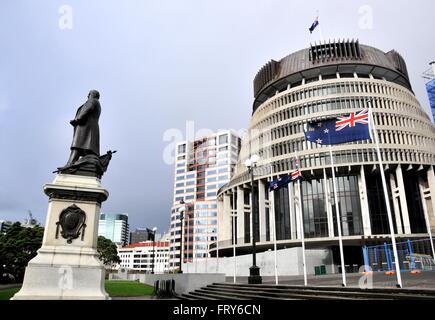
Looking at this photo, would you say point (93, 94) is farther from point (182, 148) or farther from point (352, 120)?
point (182, 148)

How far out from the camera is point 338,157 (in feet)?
176

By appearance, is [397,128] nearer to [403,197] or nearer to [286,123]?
[403,197]

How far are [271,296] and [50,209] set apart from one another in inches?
425

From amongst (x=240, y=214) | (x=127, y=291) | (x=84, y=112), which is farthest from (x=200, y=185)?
(x=84, y=112)

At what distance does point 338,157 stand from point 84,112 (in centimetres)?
4766

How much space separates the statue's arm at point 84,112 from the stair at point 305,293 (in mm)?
11847

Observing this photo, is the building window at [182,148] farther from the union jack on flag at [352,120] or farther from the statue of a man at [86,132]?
the statue of a man at [86,132]

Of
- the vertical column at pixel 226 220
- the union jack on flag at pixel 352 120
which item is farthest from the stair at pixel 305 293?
the vertical column at pixel 226 220


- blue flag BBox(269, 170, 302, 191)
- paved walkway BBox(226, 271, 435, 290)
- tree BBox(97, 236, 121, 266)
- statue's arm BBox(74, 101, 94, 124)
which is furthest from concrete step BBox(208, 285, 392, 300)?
tree BBox(97, 236, 121, 266)

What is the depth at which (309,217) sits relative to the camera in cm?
5509

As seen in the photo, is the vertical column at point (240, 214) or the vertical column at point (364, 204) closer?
the vertical column at point (364, 204)

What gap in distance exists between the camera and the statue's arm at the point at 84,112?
1407 centimetres

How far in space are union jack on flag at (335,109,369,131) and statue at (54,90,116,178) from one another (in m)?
12.4
